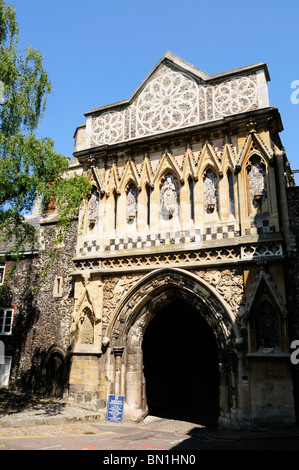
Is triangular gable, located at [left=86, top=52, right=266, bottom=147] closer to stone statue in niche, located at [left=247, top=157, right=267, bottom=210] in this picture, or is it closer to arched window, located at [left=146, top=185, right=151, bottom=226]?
stone statue in niche, located at [left=247, top=157, right=267, bottom=210]

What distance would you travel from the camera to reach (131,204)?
14281 mm

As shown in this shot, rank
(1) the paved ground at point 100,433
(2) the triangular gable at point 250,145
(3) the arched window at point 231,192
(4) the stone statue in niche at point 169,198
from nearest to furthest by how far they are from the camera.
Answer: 1. (1) the paved ground at point 100,433
2. (2) the triangular gable at point 250,145
3. (3) the arched window at point 231,192
4. (4) the stone statue in niche at point 169,198

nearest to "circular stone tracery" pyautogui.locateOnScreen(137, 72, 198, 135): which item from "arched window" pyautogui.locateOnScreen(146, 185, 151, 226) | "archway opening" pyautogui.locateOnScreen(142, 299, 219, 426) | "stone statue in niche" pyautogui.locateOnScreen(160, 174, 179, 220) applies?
"stone statue in niche" pyautogui.locateOnScreen(160, 174, 179, 220)

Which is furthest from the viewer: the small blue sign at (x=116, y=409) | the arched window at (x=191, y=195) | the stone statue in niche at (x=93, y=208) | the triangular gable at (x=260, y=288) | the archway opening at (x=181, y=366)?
the stone statue in niche at (x=93, y=208)

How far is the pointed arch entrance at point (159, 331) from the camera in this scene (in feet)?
37.3

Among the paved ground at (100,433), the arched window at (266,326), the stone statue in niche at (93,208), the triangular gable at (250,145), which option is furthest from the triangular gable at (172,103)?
the paved ground at (100,433)

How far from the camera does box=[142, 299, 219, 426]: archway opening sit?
14.5 metres

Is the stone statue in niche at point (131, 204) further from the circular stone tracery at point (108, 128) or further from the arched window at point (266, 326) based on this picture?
the arched window at point (266, 326)

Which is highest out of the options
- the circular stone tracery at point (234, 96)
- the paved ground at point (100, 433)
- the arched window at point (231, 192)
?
the circular stone tracery at point (234, 96)

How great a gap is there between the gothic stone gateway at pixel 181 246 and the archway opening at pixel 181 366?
17 cm

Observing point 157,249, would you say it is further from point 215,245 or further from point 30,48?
point 30,48

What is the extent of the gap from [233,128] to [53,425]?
10.2 m

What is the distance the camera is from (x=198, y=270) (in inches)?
485
